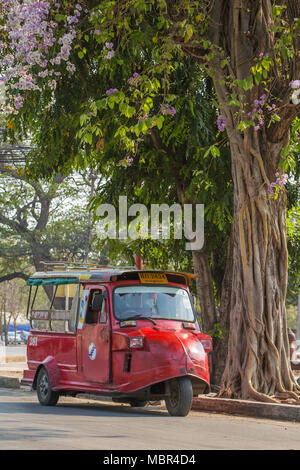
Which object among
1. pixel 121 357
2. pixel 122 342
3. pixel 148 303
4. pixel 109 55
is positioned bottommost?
pixel 121 357

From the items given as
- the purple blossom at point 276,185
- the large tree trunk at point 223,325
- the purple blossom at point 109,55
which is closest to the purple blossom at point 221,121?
the purple blossom at point 276,185

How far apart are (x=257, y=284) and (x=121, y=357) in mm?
2726

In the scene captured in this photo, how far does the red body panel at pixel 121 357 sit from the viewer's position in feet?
41.6

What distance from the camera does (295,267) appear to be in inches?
794

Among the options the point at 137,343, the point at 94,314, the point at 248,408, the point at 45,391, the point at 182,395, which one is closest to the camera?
the point at 182,395

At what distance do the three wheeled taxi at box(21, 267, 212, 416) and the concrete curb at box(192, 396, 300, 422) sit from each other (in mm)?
695

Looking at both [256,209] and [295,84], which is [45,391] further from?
[295,84]

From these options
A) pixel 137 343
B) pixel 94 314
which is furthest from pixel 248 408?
pixel 94 314

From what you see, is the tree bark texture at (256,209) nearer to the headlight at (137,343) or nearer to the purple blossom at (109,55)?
the purple blossom at (109,55)

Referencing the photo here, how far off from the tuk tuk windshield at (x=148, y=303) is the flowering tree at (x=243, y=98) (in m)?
1.31

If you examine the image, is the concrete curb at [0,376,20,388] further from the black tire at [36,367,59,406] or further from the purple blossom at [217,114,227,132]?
the purple blossom at [217,114,227,132]

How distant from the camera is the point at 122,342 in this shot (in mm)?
13023

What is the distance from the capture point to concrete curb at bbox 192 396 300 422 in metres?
12.7
